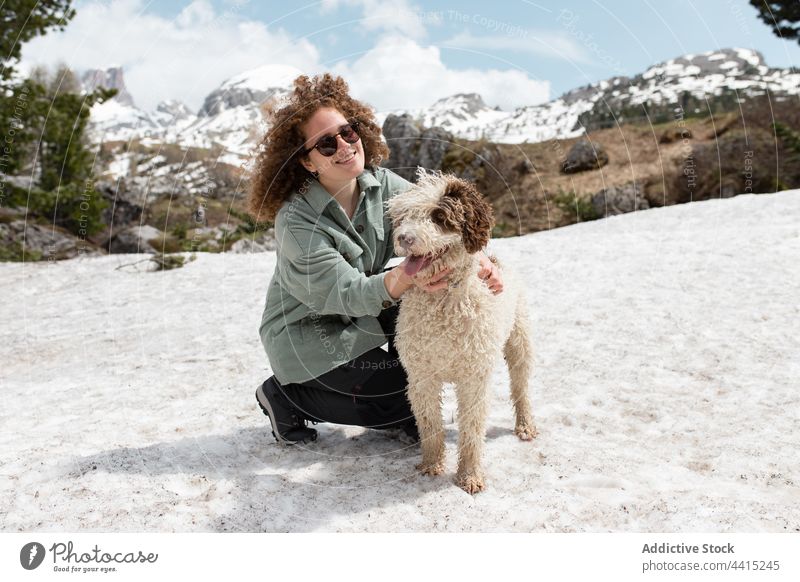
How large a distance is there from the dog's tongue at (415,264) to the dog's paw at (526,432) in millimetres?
1936

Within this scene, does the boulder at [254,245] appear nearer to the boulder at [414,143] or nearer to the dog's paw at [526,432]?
the boulder at [414,143]

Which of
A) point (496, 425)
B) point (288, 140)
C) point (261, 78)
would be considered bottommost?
point (496, 425)

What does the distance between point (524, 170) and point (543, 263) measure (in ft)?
30.0

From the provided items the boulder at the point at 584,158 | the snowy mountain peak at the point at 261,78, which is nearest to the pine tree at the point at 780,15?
the boulder at the point at 584,158

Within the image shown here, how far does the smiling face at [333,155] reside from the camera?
3895 mm

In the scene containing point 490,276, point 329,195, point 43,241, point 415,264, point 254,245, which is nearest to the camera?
point 415,264

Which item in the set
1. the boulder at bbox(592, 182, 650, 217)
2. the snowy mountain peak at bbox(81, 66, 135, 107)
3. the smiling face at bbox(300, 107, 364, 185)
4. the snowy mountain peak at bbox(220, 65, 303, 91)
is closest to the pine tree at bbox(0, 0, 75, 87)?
the snowy mountain peak at bbox(81, 66, 135, 107)

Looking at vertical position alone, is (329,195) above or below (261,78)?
below

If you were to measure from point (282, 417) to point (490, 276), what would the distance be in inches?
77.8

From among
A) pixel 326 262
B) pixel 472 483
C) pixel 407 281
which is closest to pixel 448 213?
pixel 407 281

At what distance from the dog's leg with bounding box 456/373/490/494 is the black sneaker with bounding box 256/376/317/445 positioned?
1.36 m

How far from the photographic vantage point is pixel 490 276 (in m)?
3.59

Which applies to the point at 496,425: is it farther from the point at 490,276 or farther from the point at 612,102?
the point at 612,102

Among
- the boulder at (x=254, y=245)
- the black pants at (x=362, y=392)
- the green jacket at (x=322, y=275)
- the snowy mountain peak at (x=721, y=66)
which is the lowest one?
the black pants at (x=362, y=392)
